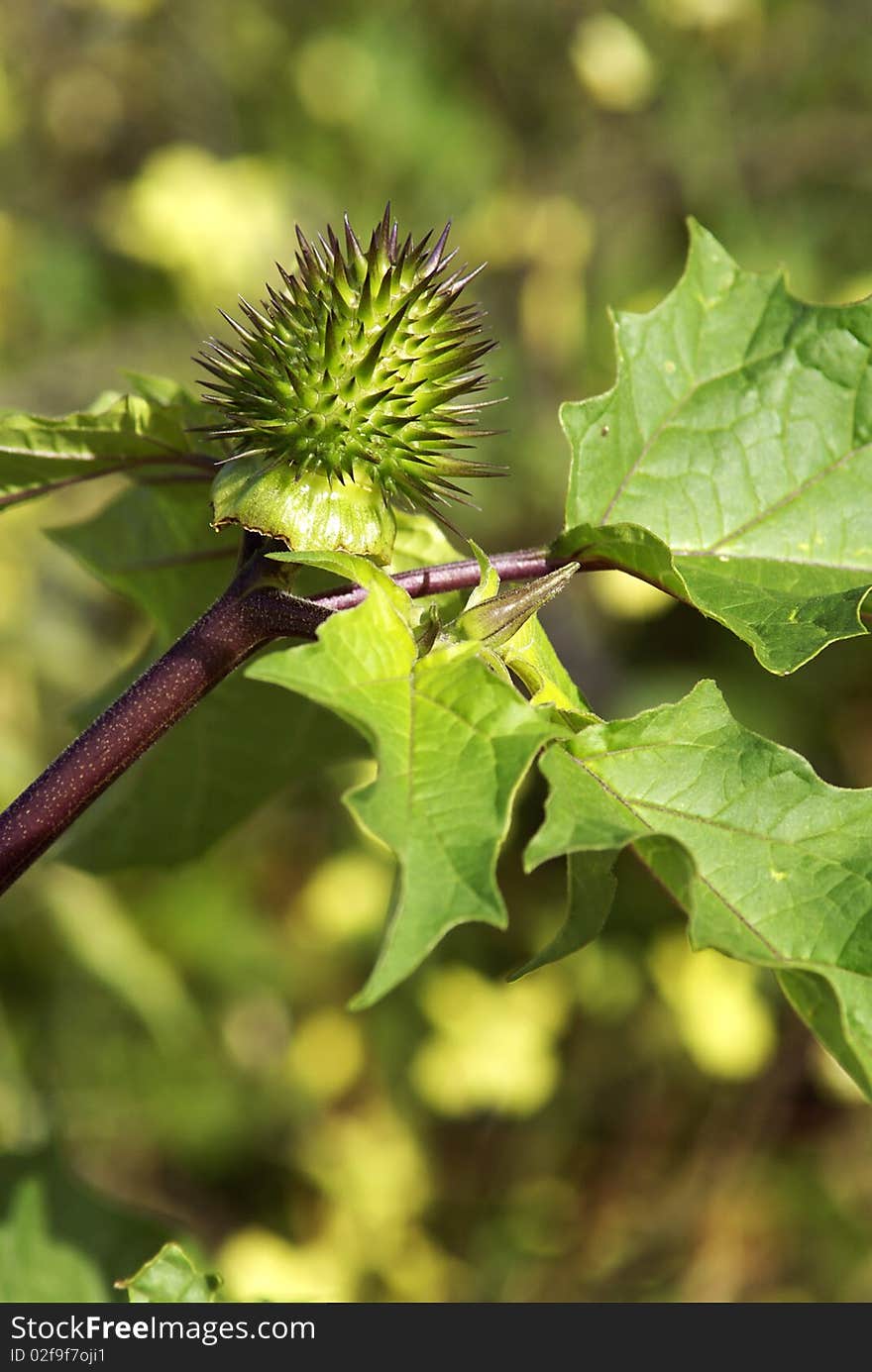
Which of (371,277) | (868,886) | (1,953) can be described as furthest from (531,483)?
(868,886)

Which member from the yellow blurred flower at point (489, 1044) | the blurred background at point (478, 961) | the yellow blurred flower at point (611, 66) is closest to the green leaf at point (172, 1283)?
the blurred background at point (478, 961)

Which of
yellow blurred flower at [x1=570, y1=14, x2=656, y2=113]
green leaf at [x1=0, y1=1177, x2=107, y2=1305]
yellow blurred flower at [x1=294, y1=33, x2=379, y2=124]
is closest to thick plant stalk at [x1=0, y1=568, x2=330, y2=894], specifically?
green leaf at [x1=0, y1=1177, x2=107, y2=1305]

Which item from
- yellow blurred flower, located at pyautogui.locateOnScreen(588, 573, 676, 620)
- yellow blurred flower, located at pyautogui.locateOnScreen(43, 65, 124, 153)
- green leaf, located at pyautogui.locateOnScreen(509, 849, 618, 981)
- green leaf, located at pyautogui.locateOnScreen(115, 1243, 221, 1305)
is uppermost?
yellow blurred flower, located at pyautogui.locateOnScreen(43, 65, 124, 153)

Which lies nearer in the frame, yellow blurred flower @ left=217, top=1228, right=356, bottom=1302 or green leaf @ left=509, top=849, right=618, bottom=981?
green leaf @ left=509, top=849, right=618, bottom=981

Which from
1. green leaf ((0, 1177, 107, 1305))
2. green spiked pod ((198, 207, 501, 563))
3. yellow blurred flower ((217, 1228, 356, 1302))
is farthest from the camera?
yellow blurred flower ((217, 1228, 356, 1302))

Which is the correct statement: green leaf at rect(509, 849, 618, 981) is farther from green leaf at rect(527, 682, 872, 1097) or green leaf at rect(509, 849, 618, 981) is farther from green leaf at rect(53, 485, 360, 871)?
green leaf at rect(53, 485, 360, 871)

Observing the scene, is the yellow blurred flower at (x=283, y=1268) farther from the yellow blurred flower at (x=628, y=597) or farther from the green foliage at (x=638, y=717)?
the yellow blurred flower at (x=628, y=597)

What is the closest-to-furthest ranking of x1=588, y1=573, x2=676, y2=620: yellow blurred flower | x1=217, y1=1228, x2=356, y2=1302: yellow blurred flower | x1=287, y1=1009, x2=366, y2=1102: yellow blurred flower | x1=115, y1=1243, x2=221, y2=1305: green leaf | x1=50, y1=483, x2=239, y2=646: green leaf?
x1=115, y1=1243, x2=221, y2=1305: green leaf → x1=50, y1=483, x2=239, y2=646: green leaf → x1=217, y1=1228, x2=356, y2=1302: yellow blurred flower → x1=287, y1=1009, x2=366, y2=1102: yellow blurred flower → x1=588, y1=573, x2=676, y2=620: yellow blurred flower
